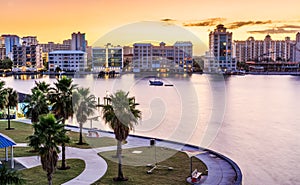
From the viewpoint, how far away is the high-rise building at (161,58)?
183 meters

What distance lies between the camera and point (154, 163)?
22.9 meters

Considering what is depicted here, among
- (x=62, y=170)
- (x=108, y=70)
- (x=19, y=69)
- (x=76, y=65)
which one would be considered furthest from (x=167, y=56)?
(x=62, y=170)

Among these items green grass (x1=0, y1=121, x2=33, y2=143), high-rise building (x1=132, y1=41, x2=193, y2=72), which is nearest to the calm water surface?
green grass (x1=0, y1=121, x2=33, y2=143)

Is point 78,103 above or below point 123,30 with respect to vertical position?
below

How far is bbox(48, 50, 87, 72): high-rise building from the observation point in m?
192

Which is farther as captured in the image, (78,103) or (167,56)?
(167,56)

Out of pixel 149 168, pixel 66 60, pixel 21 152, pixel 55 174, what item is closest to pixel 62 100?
pixel 55 174

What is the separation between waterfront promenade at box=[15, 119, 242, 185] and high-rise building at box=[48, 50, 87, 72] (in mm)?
166771

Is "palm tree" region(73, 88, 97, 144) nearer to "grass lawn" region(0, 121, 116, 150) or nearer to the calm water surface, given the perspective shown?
"grass lawn" region(0, 121, 116, 150)

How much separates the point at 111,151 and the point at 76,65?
17300cm

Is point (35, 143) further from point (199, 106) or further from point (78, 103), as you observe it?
point (199, 106)

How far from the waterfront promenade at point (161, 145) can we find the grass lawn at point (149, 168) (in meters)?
0.46

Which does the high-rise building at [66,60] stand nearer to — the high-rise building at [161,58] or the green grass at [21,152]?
the high-rise building at [161,58]

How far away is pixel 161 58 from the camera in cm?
18462
